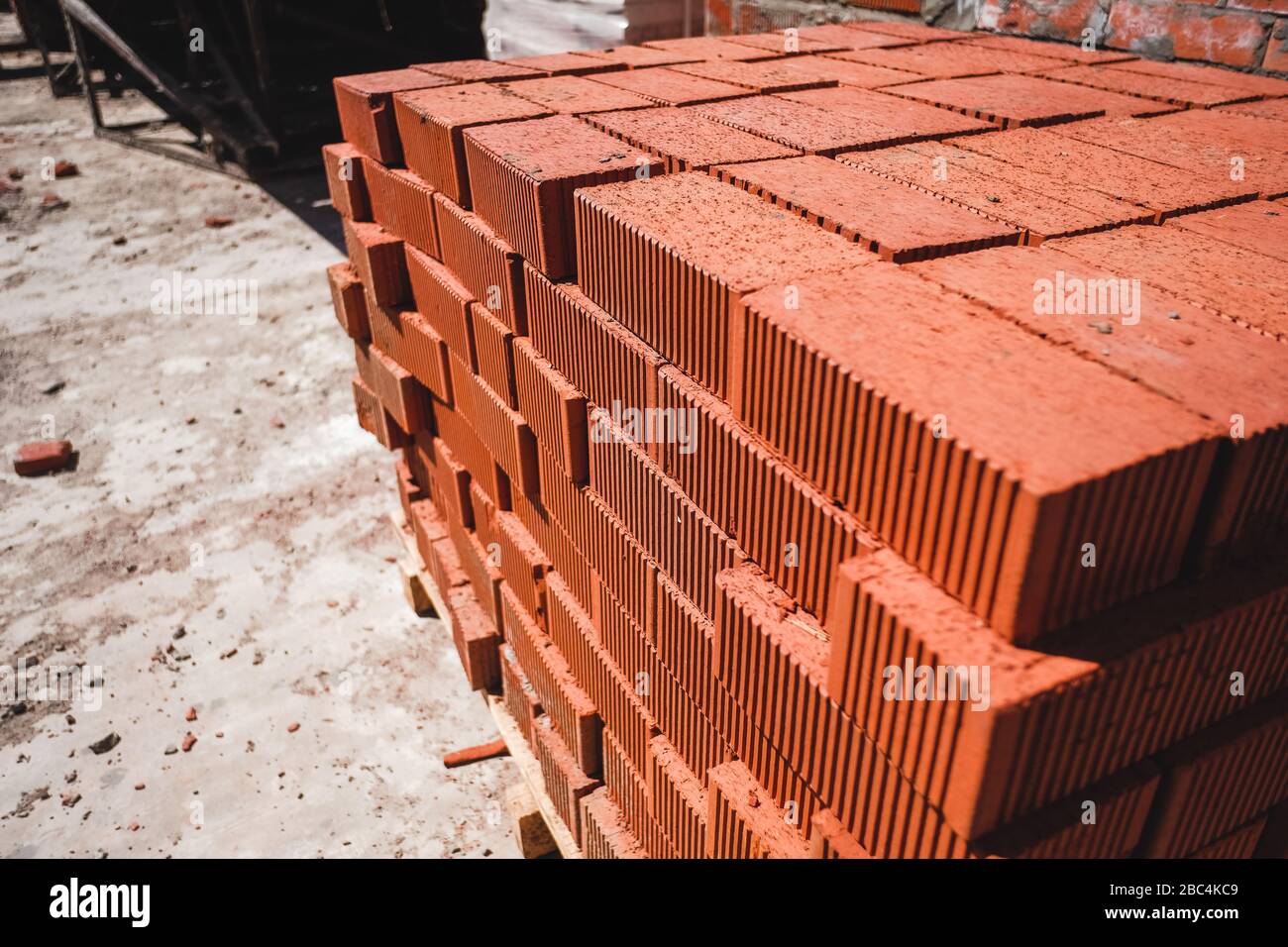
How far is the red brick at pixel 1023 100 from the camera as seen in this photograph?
3285mm

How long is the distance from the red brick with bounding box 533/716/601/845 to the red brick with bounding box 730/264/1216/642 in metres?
2.09

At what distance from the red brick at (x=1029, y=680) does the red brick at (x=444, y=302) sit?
2337mm

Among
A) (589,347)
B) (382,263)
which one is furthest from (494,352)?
(382,263)

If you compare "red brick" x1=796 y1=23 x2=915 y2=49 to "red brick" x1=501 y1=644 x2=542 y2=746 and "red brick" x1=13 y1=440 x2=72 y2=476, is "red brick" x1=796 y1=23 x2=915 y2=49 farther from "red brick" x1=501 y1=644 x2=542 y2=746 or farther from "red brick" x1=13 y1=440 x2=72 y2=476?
"red brick" x1=13 y1=440 x2=72 y2=476

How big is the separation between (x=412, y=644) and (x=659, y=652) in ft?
9.38

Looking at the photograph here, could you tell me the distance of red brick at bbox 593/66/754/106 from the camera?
3605 millimetres

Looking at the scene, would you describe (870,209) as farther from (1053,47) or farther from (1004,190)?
(1053,47)

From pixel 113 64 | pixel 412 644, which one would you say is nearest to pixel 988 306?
pixel 412 644

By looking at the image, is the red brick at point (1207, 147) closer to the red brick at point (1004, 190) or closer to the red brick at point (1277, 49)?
the red brick at point (1004, 190)

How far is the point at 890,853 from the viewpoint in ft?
5.80

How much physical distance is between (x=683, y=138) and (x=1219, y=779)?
2.38 metres

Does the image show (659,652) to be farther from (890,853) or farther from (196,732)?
(196,732)

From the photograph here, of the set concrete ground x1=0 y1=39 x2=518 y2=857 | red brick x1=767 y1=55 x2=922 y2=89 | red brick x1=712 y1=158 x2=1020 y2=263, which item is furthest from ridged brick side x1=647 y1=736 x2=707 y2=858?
red brick x1=767 y1=55 x2=922 y2=89

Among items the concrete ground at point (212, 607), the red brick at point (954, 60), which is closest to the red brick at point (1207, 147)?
the red brick at point (954, 60)
